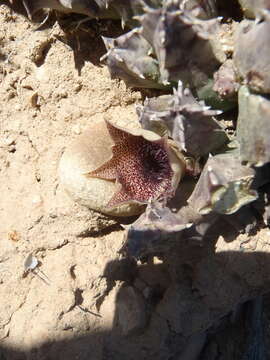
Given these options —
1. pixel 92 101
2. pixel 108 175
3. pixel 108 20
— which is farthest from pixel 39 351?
pixel 108 20

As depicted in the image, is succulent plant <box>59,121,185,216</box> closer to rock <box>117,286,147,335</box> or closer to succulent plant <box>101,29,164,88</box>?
succulent plant <box>101,29,164,88</box>

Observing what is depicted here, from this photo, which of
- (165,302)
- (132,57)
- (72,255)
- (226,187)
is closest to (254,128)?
(226,187)

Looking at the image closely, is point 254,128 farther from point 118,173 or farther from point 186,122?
point 118,173

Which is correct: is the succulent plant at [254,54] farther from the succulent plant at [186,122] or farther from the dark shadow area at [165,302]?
the dark shadow area at [165,302]

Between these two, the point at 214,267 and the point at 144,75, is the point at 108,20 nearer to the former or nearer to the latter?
the point at 144,75

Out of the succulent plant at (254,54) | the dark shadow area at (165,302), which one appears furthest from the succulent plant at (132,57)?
the dark shadow area at (165,302)

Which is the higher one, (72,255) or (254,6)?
(254,6)
